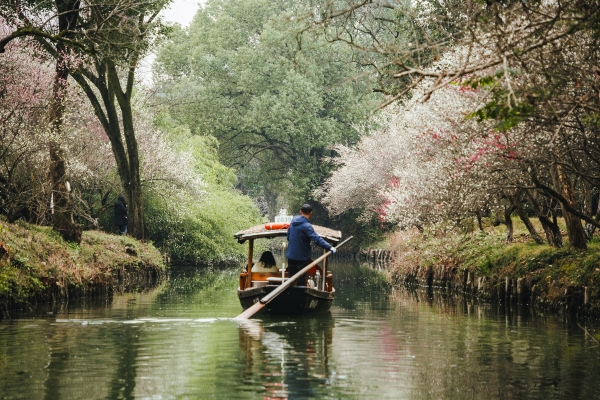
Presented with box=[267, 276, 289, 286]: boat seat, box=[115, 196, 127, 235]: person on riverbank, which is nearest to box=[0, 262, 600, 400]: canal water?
box=[267, 276, 289, 286]: boat seat

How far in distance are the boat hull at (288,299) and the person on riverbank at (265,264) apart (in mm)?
2292

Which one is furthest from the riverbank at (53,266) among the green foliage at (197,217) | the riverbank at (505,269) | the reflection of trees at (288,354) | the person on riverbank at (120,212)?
the riverbank at (505,269)

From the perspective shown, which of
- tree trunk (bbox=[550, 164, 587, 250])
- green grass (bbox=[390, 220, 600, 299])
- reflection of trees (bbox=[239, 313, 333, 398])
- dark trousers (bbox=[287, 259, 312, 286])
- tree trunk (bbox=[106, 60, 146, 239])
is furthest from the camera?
tree trunk (bbox=[106, 60, 146, 239])

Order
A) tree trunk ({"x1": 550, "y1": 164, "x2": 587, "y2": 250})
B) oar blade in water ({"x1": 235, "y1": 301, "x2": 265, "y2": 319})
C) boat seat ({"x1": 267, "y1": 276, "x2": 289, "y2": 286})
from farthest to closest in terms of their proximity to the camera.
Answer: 1. tree trunk ({"x1": 550, "y1": 164, "x2": 587, "y2": 250})
2. boat seat ({"x1": 267, "y1": 276, "x2": 289, "y2": 286})
3. oar blade in water ({"x1": 235, "y1": 301, "x2": 265, "y2": 319})

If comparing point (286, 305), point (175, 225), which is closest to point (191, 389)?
point (286, 305)

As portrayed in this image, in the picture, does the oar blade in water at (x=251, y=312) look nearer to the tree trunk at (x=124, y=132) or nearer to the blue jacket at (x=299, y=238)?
the blue jacket at (x=299, y=238)

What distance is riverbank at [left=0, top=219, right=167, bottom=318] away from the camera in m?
18.8

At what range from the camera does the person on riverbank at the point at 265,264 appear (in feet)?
71.1

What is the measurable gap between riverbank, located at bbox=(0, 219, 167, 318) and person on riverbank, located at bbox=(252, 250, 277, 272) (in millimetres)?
4379

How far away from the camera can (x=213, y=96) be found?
6216cm

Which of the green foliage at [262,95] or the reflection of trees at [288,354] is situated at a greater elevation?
the green foliage at [262,95]

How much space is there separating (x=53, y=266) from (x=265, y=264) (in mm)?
4906

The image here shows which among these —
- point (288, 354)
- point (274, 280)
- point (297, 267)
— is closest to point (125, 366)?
point (288, 354)

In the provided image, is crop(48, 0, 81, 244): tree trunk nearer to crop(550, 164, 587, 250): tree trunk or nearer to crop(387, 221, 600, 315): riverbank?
crop(387, 221, 600, 315): riverbank
